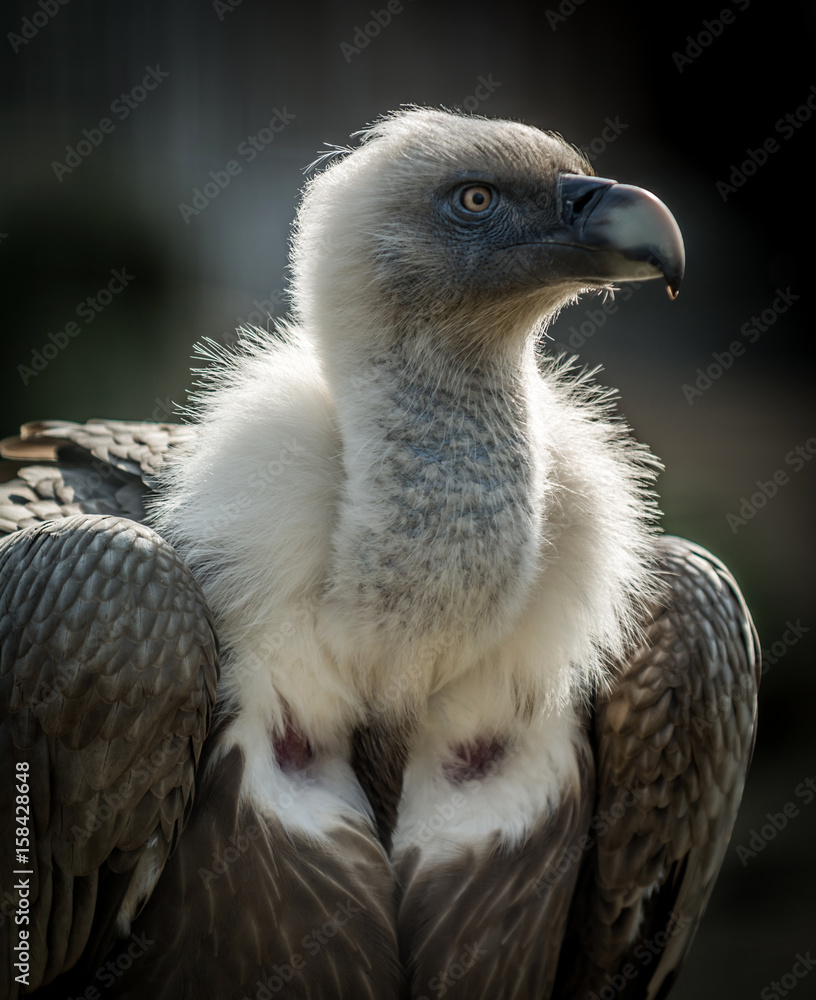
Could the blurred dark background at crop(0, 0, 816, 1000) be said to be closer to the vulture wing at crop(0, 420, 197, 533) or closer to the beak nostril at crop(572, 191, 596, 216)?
the vulture wing at crop(0, 420, 197, 533)

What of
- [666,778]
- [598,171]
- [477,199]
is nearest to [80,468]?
[477,199]

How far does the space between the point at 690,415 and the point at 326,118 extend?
7.08 feet

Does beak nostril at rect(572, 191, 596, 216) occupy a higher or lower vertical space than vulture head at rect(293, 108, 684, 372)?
higher

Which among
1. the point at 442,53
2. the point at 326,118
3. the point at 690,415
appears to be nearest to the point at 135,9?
the point at 326,118

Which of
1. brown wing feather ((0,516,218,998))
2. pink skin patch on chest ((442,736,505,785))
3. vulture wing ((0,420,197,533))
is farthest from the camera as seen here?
vulture wing ((0,420,197,533))

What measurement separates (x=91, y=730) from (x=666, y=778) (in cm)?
130

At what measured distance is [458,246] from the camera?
2.04 metres

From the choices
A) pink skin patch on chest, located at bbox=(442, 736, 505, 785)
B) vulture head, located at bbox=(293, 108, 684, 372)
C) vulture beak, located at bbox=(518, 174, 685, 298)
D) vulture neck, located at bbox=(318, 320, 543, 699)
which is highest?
vulture beak, located at bbox=(518, 174, 685, 298)

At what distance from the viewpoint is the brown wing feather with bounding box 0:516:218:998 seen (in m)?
1.79

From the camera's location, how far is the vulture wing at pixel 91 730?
1.79 metres

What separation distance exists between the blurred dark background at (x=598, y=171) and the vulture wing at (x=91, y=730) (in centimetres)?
224

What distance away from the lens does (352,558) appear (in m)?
1.83

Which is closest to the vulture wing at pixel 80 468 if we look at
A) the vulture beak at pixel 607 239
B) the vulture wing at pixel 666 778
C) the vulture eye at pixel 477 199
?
the vulture eye at pixel 477 199

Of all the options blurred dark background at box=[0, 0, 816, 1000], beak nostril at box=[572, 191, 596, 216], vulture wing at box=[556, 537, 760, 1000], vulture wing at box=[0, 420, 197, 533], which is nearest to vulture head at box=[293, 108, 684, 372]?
beak nostril at box=[572, 191, 596, 216]
